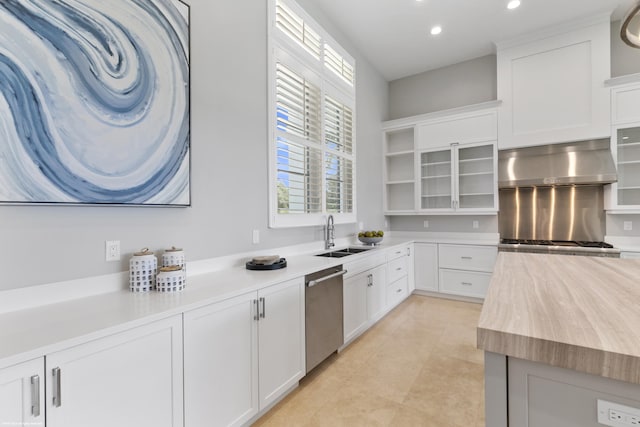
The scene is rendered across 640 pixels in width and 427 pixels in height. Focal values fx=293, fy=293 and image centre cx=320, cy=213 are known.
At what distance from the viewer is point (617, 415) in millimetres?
706

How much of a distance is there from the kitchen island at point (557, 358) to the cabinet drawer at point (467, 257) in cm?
305

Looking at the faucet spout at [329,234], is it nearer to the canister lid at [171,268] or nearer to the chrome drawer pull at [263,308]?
the chrome drawer pull at [263,308]

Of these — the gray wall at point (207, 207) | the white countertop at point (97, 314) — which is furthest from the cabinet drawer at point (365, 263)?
the white countertop at point (97, 314)

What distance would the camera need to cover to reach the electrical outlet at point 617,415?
2.26ft

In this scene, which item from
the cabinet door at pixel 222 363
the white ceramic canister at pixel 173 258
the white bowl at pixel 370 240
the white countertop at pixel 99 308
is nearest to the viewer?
the white countertop at pixel 99 308

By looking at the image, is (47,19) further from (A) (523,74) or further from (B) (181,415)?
(A) (523,74)

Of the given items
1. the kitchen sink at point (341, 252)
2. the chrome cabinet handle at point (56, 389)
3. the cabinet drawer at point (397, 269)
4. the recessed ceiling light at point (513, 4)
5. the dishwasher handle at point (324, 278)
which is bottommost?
the cabinet drawer at point (397, 269)

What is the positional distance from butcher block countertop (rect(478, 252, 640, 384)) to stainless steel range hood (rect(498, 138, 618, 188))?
8.23ft

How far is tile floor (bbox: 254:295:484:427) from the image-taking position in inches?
72.7

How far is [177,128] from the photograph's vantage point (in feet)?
6.17

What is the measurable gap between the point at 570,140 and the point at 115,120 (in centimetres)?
461

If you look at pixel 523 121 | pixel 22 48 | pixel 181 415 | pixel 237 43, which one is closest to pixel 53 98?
pixel 22 48

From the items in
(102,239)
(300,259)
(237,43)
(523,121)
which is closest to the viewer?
(102,239)

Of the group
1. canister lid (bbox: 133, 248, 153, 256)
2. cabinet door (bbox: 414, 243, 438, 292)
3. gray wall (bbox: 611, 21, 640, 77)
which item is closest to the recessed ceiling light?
gray wall (bbox: 611, 21, 640, 77)
